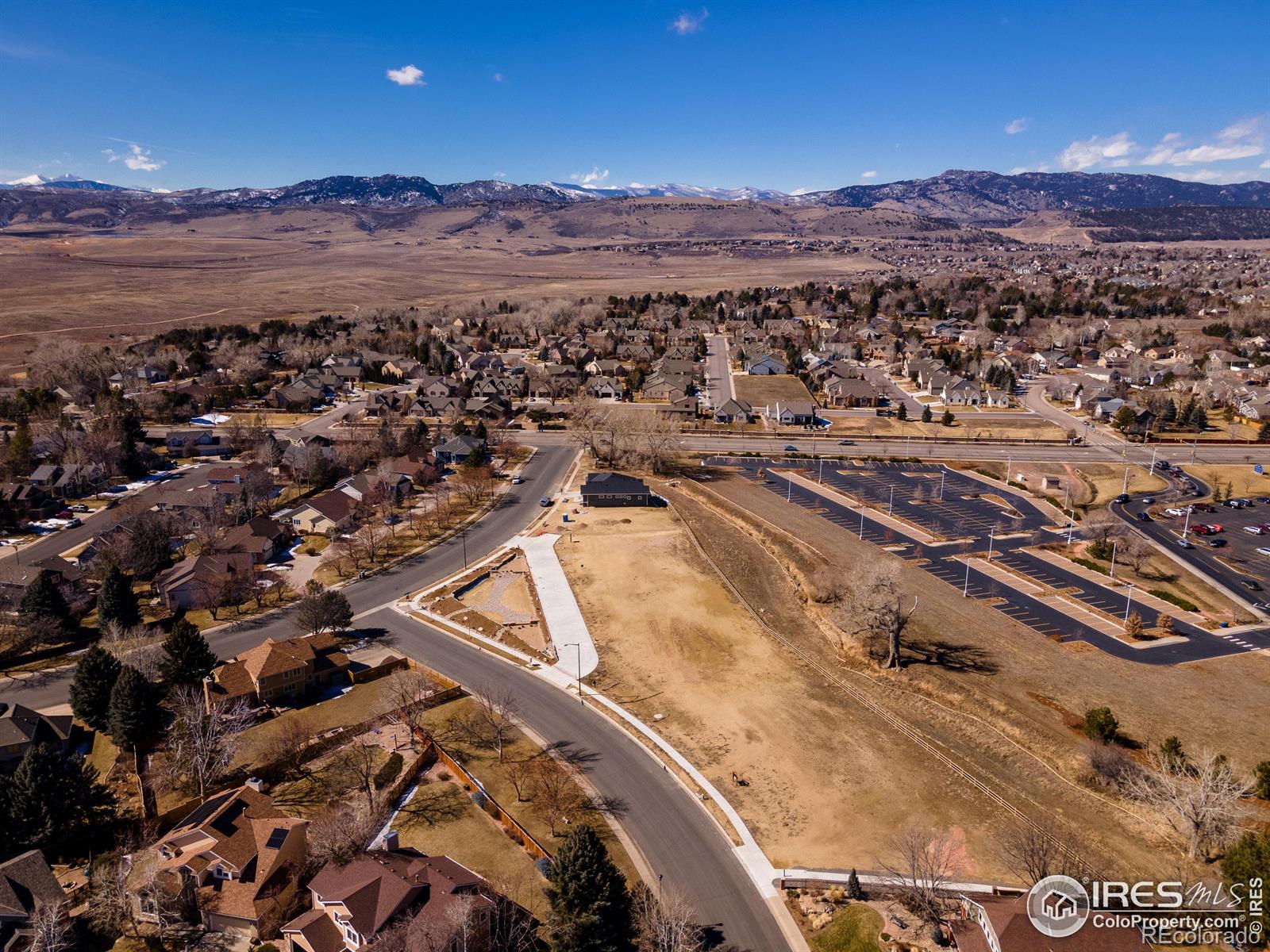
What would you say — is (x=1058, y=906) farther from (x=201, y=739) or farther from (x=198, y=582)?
(x=198, y=582)

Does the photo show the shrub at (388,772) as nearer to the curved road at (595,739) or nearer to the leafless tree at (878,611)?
the curved road at (595,739)

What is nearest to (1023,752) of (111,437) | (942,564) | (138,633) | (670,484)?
(942,564)

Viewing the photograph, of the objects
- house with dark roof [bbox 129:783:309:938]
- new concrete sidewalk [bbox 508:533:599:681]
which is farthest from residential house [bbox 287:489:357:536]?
house with dark roof [bbox 129:783:309:938]

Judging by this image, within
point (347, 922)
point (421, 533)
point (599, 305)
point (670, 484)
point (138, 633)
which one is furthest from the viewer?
point (599, 305)

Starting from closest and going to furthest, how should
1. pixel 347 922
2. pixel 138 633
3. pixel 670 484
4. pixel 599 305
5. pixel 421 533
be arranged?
pixel 347 922, pixel 138 633, pixel 421 533, pixel 670 484, pixel 599 305

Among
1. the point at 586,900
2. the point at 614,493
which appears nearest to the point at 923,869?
the point at 586,900


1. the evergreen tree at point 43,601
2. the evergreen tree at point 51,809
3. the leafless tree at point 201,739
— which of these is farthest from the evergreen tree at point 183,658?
the evergreen tree at point 43,601

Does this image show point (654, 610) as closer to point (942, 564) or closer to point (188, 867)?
point (942, 564)
